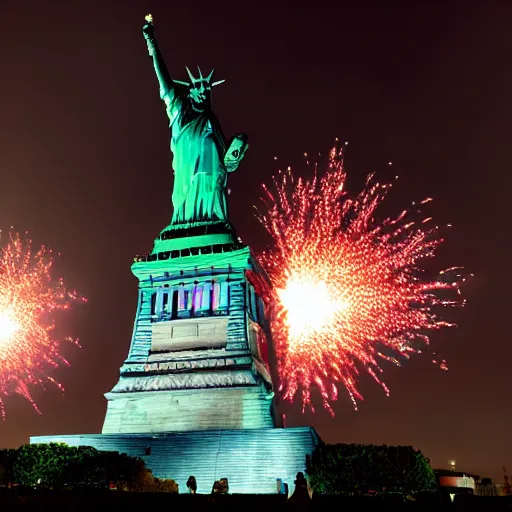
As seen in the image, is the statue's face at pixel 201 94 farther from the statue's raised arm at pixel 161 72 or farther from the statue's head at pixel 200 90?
the statue's raised arm at pixel 161 72

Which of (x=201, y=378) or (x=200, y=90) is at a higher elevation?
(x=200, y=90)

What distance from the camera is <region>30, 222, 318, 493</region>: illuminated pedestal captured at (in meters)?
23.4

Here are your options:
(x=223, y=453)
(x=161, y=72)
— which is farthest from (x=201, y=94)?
(x=223, y=453)

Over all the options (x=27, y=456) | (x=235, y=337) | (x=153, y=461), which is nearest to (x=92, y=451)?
(x=27, y=456)

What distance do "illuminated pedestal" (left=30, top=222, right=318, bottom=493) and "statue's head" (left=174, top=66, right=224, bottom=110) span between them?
29.2 ft

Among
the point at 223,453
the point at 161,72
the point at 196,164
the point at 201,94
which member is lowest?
the point at 223,453

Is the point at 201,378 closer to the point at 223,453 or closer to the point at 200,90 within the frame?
the point at 223,453

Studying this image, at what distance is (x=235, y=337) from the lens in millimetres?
29547

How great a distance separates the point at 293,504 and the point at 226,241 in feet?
71.2

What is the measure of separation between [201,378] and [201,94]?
747 inches

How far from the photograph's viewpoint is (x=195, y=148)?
35.8 meters

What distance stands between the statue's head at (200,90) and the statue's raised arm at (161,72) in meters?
1.24

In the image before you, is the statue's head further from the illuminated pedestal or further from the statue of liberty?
the illuminated pedestal

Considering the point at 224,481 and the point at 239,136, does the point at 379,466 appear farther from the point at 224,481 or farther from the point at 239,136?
the point at 239,136
